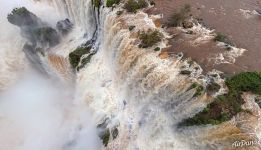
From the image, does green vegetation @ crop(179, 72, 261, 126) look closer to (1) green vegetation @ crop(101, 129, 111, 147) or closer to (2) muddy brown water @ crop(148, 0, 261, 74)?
(2) muddy brown water @ crop(148, 0, 261, 74)

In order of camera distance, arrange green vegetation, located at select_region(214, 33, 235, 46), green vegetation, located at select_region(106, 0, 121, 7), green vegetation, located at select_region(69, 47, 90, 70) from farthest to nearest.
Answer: green vegetation, located at select_region(69, 47, 90, 70), green vegetation, located at select_region(106, 0, 121, 7), green vegetation, located at select_region(214, 33, 235, 46)

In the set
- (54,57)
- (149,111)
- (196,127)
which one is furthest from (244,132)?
(54,57)

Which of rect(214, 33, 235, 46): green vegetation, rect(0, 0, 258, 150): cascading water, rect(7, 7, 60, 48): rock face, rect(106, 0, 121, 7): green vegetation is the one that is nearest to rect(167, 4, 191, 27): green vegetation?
rect(0, 0, 258, 150): cascading water

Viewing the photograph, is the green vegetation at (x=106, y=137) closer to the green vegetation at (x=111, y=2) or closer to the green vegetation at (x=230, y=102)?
the green vegetation at (x=230, y=102)

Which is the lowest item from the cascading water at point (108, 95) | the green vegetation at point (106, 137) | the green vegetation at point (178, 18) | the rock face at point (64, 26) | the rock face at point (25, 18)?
the green vegetation at point (106, 137)

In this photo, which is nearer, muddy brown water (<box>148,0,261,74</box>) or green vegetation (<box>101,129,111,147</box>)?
muddy brown water (<box>148,0,261,74</box>)

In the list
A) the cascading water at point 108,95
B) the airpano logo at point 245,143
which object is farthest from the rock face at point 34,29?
the airpano logo at point 245,143

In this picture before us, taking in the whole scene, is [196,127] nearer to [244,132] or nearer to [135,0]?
[244,132]
